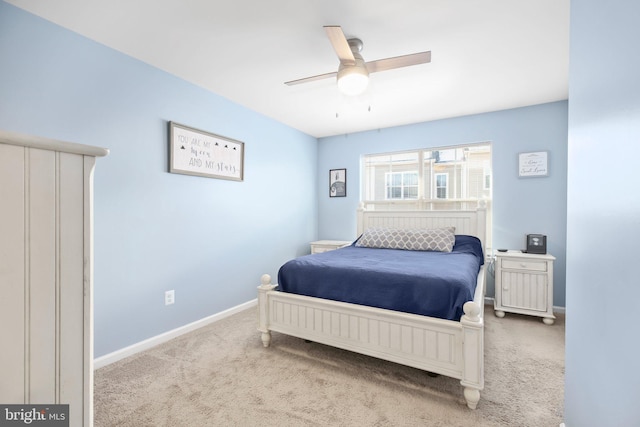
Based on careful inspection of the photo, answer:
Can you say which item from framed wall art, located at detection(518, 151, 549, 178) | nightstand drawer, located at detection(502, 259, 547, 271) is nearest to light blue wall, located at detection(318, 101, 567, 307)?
framed wall art, located at detection(518, 151, 549, 178)

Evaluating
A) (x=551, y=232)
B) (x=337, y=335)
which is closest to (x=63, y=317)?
(x=337, y=335)

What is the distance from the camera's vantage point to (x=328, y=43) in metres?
2.09

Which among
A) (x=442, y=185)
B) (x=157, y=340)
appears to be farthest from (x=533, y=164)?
(x=157, y=340)

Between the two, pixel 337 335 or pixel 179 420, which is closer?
pixel 179 420

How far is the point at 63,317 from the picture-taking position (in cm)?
69

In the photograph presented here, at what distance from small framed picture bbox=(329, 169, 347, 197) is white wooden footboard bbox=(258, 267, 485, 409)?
2396 millimetres

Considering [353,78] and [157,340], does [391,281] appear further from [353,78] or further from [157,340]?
[157,340]

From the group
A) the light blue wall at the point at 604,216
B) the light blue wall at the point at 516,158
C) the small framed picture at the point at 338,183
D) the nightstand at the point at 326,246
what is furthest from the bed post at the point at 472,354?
the small framed picture at the point at 338,183

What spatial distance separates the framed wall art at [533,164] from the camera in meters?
3.23

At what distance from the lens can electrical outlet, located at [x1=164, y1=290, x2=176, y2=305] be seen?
8.34 feet

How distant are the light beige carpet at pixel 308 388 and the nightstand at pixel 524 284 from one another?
522 millimetres

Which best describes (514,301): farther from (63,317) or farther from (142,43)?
(142,43)

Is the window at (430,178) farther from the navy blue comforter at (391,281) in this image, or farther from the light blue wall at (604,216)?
the light blue wall at (604,216)

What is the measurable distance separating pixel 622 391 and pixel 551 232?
310 centimetres
